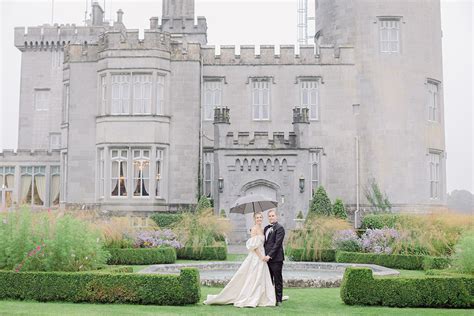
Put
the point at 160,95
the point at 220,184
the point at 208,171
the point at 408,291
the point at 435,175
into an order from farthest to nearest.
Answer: the point at 435,175 < the point at 208,171 < the point at 160,95 < the point at 220,184 < the point at 408,291

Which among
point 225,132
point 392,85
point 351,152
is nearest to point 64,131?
point 225,132

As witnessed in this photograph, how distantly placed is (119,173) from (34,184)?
373 inches

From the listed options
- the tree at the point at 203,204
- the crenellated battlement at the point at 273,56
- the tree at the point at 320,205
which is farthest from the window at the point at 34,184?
the tree at the point at 320,205

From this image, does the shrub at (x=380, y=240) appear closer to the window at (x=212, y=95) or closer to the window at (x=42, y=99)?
the window at (x=212, y=95)

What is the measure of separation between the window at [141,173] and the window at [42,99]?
64.2ft

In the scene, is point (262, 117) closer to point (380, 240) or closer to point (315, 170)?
point (315, 170)

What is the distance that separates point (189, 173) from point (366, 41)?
10499 millimetres

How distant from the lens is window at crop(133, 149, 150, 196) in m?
28.5

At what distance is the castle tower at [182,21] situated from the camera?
39.1 meters

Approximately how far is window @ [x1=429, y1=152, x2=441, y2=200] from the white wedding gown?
2077 centimetres

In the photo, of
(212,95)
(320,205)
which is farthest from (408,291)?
(212,95)

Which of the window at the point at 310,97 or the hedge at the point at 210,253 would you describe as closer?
the hedge at the point at 210,253

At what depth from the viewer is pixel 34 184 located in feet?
117

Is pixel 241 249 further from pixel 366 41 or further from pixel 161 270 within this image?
pixel 366 41
